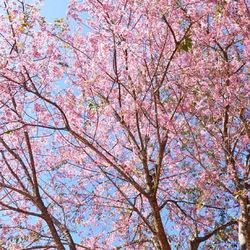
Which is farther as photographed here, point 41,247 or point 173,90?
point 173,90

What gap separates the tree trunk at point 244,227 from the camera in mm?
6536

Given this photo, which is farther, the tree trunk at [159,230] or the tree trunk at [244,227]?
the tree trunk at [244,227]

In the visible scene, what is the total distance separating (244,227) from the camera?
6.75 metres

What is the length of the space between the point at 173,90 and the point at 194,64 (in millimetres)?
584

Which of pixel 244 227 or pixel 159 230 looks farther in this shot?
pixel 244 227

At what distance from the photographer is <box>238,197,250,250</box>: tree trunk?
21.4 ft

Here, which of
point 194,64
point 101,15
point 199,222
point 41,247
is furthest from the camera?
point 199,222

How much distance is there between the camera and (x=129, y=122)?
25.8 feet

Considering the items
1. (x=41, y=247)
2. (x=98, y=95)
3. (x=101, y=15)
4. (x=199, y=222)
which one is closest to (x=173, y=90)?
(x=98, y=95)

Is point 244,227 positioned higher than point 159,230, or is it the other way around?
point 244,227

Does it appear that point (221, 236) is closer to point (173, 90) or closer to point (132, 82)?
point (173, 90)

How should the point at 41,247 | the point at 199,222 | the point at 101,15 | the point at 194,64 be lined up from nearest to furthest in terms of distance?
the point at 41,247
the point at 101,15
the point at 194,64
the point at 199,222

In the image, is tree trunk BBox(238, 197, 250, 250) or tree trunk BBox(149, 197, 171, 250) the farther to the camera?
tree trunk BBox(238, 197, 250, 250)

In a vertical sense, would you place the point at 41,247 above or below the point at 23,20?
below
